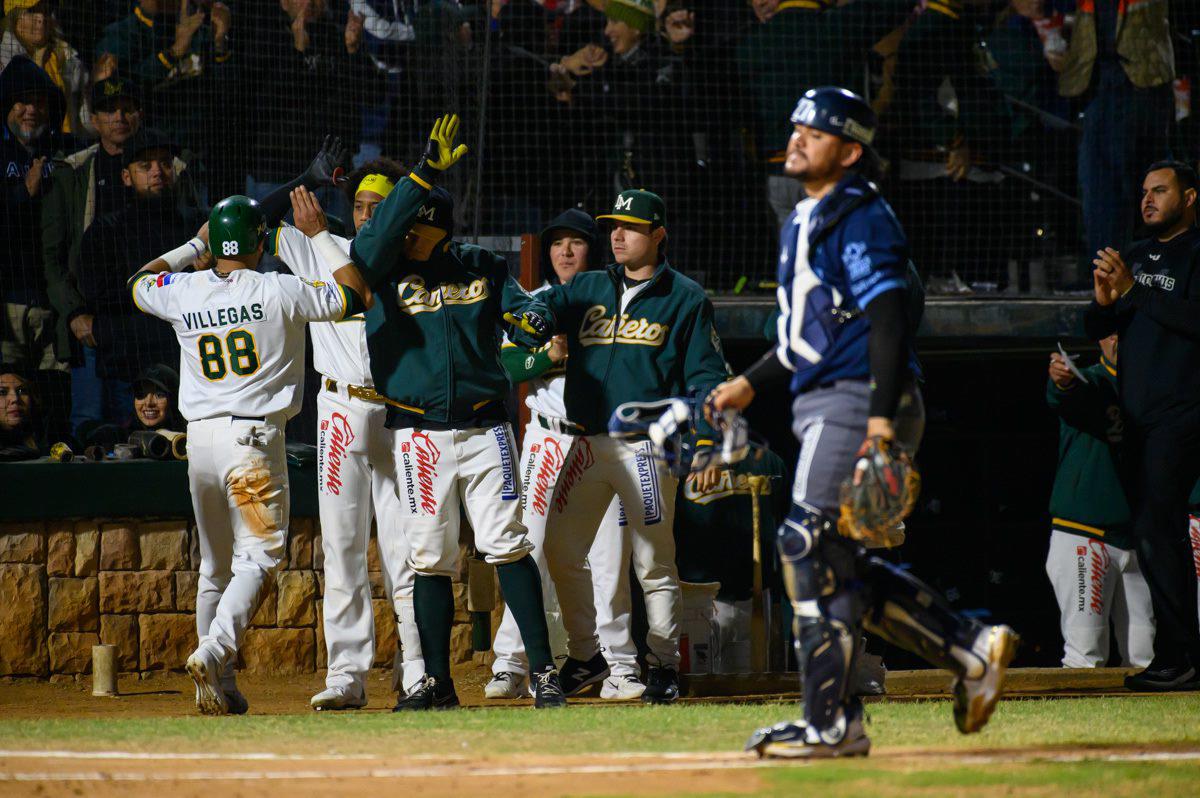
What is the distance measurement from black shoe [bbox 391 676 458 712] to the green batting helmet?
1906 millimetres

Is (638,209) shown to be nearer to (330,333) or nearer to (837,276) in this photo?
(330,333)

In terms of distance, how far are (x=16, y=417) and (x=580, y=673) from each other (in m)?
3.56

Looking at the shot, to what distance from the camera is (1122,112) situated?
31.3ft

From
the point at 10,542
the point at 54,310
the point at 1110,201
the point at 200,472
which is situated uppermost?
the point at 1110,201

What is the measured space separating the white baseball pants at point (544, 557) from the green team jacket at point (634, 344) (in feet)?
1.07

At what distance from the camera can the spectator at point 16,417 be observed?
827 cm

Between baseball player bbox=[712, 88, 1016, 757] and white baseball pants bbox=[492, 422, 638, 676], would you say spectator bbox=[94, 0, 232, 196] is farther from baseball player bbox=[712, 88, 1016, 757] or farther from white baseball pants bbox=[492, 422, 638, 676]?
baseball player bbox=[712, 88, 1016, 757]

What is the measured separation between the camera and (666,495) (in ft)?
22.0

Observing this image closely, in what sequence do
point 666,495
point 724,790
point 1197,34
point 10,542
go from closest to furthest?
point 724,790, point 666,495, point 10,542, point 1197,34

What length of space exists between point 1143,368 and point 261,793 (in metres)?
4.72

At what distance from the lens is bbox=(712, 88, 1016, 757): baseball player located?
170 inches

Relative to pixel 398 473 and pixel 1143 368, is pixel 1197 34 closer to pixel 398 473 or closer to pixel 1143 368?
pixel 1143 368

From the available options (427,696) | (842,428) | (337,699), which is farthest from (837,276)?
(337,699)

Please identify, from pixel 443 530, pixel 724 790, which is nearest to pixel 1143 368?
pixel 443 530
